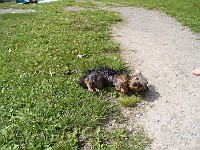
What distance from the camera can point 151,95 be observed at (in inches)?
210

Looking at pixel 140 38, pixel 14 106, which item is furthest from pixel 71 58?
pixel 140 38

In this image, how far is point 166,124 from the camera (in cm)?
454

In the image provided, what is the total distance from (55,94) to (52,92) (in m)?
0.08

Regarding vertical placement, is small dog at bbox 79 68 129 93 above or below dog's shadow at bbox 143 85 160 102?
above

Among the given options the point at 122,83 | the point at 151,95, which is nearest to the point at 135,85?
the point at 122,83

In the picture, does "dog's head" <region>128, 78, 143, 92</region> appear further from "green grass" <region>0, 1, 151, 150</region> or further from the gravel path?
"green grass" <region>0, 1, 151, 150</region>

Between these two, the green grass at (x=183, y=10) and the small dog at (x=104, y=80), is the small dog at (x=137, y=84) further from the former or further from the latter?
the green grass at (x=183, y=10)

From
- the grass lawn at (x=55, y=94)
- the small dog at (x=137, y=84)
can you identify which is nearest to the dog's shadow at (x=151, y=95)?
the small dog at (x=137, y=84)

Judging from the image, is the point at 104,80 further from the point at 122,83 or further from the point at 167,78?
the point at 167,78

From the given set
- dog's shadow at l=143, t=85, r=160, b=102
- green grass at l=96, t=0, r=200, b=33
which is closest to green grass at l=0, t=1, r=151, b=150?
dog's shadow at l=143, t=85, r=160, b=102

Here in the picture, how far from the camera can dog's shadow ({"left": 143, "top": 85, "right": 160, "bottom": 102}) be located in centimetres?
521

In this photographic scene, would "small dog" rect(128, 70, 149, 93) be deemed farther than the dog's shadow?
No

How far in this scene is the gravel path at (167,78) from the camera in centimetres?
434

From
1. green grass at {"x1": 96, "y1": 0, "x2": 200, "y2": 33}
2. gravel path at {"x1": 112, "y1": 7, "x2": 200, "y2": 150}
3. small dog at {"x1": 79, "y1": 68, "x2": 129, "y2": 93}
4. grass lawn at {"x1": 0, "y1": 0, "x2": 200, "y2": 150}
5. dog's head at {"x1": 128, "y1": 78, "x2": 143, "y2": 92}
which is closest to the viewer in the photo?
grass lawn at {"x1": 0, "y1": 0, "x2": 200, "y2": 150}
